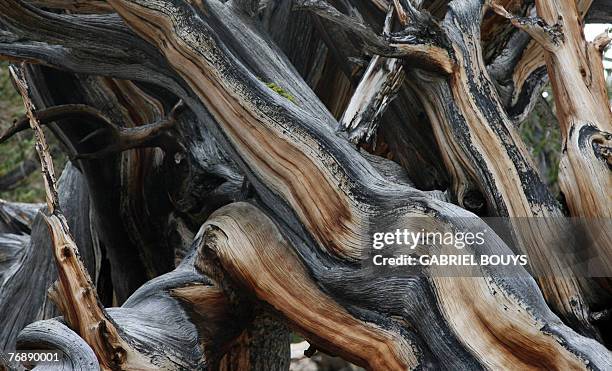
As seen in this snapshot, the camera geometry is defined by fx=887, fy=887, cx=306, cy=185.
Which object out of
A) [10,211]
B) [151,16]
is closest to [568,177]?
[151,16]

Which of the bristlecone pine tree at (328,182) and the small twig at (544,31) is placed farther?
the small twig at (544,31)

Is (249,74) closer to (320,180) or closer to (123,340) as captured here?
(320,180)

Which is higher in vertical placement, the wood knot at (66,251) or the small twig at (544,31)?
the small twig at (544,31)

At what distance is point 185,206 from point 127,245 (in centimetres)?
49

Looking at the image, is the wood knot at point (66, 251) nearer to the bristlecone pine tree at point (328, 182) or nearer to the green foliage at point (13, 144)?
the bristlecone pine tree at point (328, 182)

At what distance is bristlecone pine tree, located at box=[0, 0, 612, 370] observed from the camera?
237 cm

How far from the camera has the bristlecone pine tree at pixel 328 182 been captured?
7.77ft

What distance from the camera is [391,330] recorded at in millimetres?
2457

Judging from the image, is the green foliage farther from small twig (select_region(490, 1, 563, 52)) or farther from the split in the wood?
small twig (select_region(490, 1, 563, 52))

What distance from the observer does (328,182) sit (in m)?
2.60

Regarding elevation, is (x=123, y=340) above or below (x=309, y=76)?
below

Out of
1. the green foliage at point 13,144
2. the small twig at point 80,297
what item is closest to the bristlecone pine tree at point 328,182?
the small twig at point 80,297

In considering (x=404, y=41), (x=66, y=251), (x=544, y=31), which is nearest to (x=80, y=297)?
(x=66, y=251)

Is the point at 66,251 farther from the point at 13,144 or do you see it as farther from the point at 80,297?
the point at 13,144
